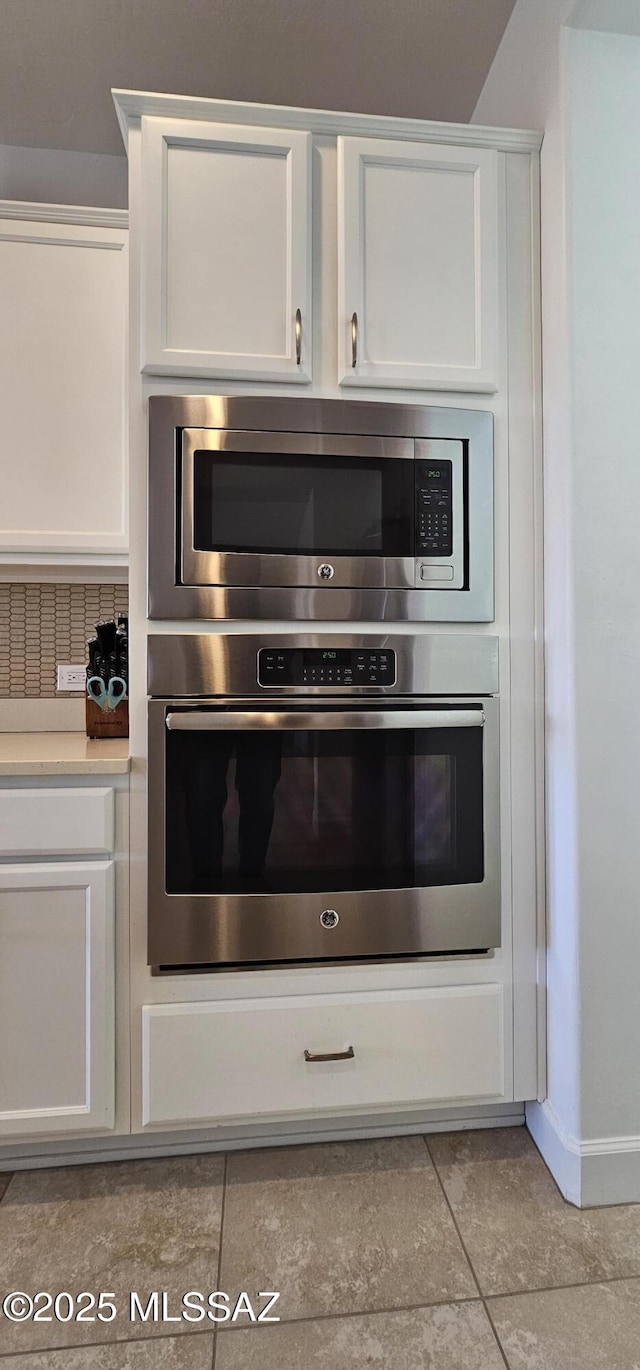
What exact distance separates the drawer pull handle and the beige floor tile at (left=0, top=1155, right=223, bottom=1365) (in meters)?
0.32

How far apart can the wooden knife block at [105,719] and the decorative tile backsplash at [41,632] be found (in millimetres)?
318

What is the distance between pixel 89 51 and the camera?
1791 millimetres

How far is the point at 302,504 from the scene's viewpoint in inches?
57.9

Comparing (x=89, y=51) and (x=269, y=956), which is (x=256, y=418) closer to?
(x=269, y=956)

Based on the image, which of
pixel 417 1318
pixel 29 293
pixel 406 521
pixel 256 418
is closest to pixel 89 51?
pixel 29 293

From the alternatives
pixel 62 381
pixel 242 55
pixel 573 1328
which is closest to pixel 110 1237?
pixel 573 1328

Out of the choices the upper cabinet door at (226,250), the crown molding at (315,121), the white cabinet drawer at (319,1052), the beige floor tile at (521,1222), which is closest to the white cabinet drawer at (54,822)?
the white cabinet drawer at (319,1052)

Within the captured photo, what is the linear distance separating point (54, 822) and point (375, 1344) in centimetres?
102

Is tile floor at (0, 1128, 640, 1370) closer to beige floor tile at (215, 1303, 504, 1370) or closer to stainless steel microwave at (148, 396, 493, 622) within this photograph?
beige floor tile at (215, 1303, 504, 1370)

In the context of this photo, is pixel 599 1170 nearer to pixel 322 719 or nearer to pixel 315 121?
pixel 322 719

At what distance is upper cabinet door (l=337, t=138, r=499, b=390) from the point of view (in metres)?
1.47

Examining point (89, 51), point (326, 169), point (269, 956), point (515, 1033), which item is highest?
point (89, 51)

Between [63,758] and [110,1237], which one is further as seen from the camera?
[63,758]

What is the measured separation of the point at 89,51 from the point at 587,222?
138 cm
